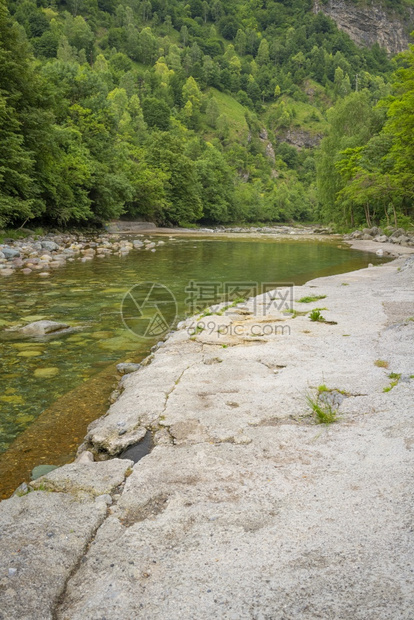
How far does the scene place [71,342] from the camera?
22.4 ft

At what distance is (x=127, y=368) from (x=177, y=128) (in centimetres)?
11572

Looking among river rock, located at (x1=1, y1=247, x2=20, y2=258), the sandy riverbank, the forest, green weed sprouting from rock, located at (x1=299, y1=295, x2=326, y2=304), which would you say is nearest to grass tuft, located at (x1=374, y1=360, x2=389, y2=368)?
the sandy riverbank

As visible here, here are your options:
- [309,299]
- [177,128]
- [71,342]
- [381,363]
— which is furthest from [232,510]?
[177,128]

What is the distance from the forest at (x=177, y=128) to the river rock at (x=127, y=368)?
617 inches

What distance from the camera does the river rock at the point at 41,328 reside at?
7.13 metres

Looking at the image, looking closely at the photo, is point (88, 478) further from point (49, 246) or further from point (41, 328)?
point (49, 246)

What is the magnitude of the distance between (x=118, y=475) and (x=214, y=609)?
1.26 metres

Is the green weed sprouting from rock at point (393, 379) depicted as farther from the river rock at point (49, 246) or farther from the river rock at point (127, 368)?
the river rock at point (49, 246)

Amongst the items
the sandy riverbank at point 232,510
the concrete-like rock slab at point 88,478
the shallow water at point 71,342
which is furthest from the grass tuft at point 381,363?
the shallow water at point 71,342

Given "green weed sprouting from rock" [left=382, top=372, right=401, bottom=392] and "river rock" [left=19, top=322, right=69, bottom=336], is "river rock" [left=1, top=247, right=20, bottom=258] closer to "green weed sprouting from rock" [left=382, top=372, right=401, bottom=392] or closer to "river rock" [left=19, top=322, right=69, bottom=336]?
"river rock" [left=19, top=322, right=69, bottom=336]

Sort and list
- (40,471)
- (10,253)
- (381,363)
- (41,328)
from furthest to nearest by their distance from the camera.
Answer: (10,253), (41,328), (381,363), (40,471)

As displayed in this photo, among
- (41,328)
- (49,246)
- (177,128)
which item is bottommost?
(41,328)

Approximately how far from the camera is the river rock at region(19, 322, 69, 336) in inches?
281

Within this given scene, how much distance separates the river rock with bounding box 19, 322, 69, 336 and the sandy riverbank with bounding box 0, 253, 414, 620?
11.1 feet
